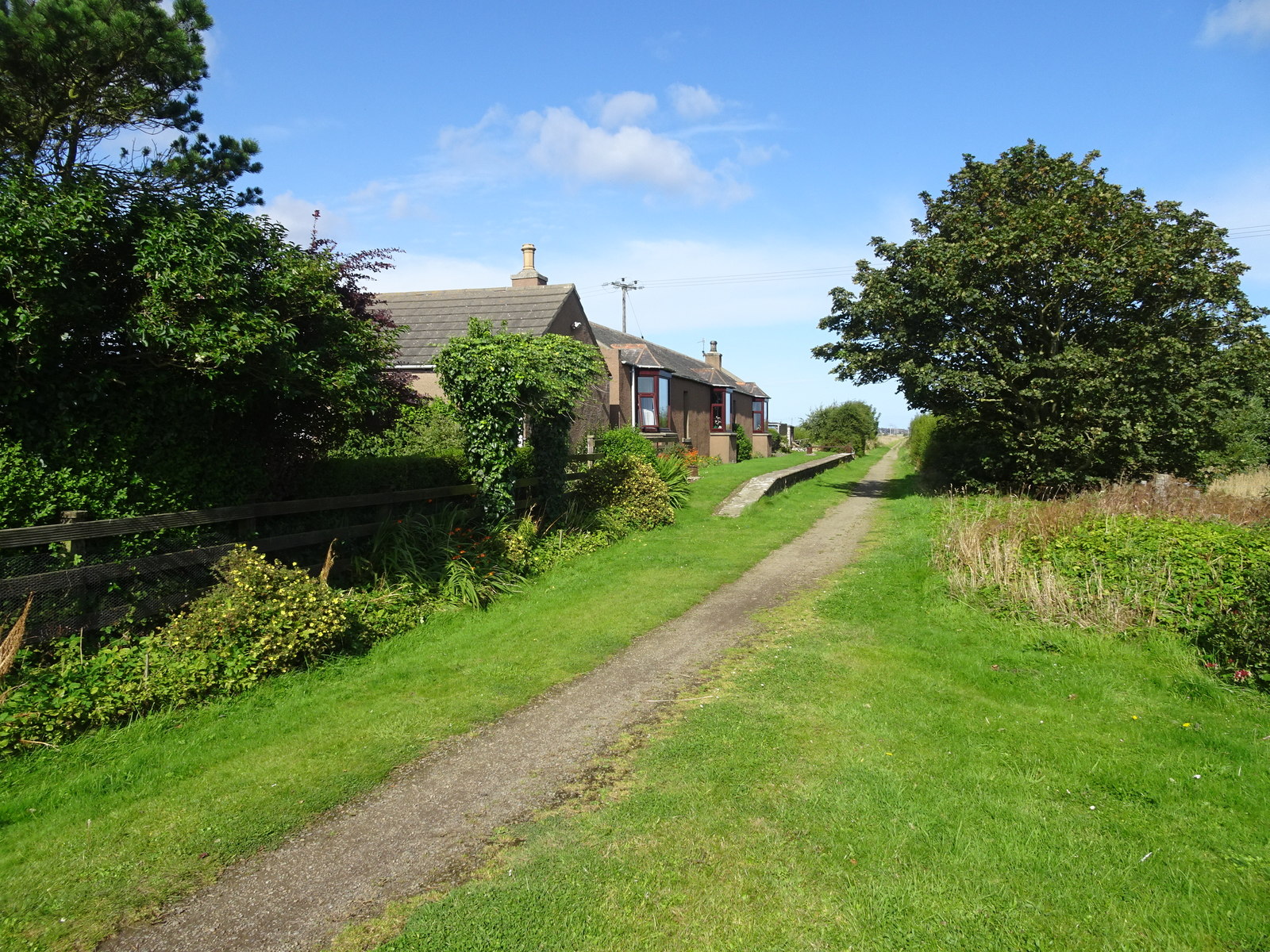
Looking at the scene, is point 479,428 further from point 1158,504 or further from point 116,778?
point 1158,504

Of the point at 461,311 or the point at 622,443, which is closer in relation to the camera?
the point at 622,443

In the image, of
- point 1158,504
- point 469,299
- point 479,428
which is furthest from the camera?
point 469,299

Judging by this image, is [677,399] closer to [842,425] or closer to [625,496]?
[625,496]

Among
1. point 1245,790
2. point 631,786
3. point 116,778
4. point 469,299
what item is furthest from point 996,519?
point 469,299

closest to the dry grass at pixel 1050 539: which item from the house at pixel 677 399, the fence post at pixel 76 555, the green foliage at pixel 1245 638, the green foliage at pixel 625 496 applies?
the green foliage at pixel 1245 638

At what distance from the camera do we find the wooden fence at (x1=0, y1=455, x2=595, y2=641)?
6.09 m

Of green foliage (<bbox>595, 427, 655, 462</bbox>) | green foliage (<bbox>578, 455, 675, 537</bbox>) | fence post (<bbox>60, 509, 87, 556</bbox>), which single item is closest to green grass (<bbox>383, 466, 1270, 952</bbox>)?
fence post (<bbox>60, 509, 87, 556</bbox>)

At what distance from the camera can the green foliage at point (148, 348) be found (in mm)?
6094

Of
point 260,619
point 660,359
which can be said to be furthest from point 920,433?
point 260,619

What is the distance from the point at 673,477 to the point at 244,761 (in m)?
14.2

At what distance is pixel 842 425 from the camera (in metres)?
61.1

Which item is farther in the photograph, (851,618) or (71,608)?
(851,618)

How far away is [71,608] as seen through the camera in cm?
634

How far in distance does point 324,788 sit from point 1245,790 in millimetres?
5990
